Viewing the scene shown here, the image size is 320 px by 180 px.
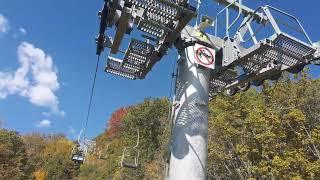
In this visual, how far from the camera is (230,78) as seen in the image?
8570 millimetres

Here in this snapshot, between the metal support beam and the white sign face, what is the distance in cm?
8

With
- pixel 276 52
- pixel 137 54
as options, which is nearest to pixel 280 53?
pixel 276 52

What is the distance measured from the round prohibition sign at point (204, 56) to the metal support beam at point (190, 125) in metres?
0.11

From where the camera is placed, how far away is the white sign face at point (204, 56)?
743cm

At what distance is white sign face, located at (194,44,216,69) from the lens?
743 centimetres

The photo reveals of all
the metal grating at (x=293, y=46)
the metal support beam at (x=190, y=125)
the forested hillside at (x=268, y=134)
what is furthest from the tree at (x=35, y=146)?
the metal grating at (x=293, y=46)

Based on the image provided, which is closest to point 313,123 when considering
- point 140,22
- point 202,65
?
point 202,65

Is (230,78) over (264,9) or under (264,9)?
under

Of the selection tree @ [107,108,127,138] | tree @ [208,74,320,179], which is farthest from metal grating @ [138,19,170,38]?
tree @ [107,108,127,138]

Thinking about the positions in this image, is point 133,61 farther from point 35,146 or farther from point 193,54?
point 35,146

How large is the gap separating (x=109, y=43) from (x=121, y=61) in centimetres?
84

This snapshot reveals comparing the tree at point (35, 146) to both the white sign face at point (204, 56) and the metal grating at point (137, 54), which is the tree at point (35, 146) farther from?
the white sign face at point (204, 56)

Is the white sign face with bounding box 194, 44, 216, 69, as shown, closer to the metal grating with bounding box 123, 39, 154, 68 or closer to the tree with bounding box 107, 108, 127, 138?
the metal grating with bounding box 123, 39, 154, 68

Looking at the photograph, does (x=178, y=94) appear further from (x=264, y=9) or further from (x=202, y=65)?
(x=264, y=9)
